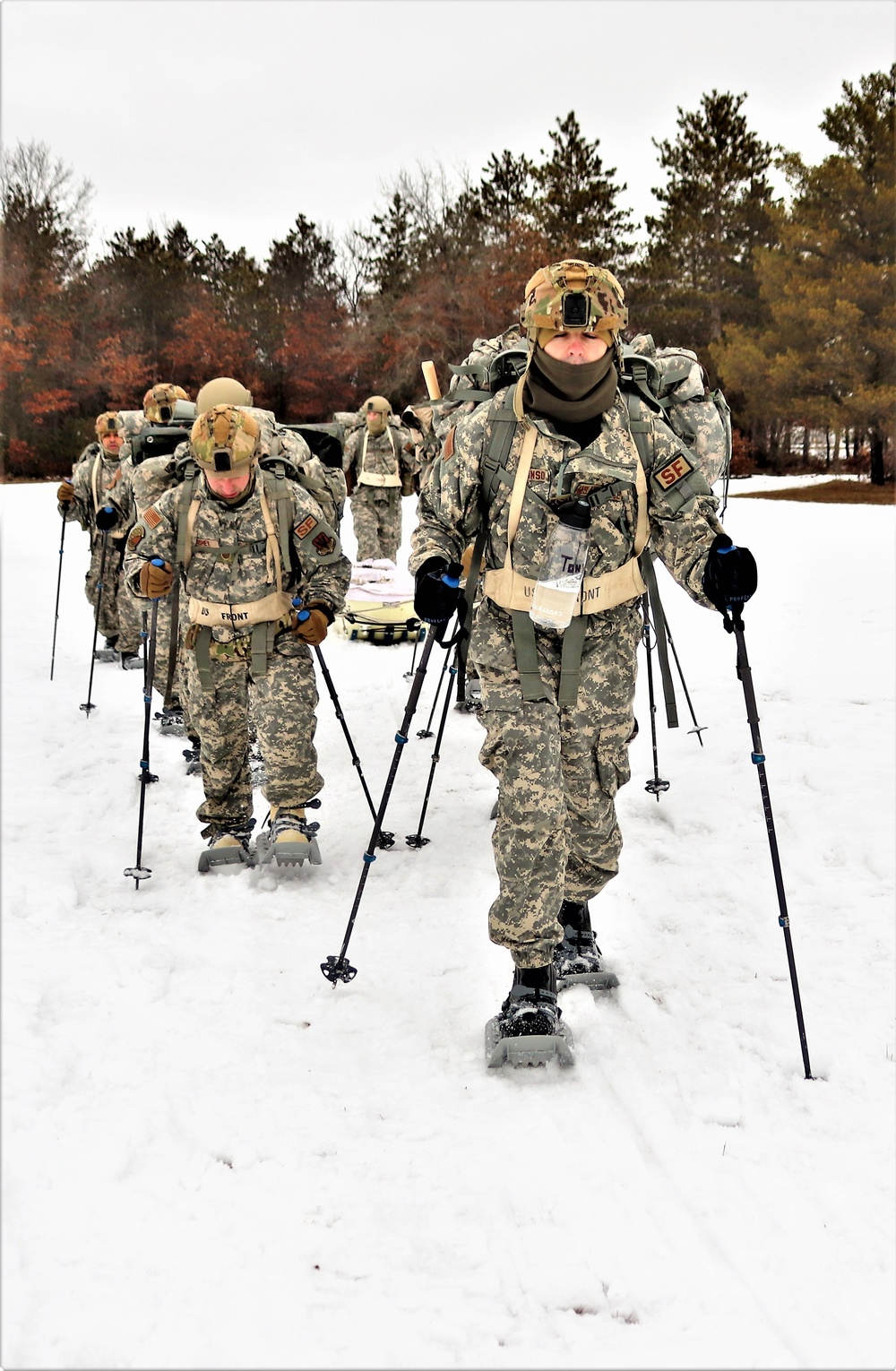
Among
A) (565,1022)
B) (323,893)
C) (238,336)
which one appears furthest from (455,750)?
(238,336)

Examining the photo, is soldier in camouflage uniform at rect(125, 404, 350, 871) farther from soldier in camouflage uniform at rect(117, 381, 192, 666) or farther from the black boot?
soldier in camouflage uniform at rect(117, 381, 192, 666)

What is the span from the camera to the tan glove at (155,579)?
5102 millimetres

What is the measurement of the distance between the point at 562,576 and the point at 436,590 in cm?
44

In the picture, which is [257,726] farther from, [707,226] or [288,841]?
[707,226]

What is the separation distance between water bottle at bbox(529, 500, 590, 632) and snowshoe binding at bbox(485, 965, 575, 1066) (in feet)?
4.28

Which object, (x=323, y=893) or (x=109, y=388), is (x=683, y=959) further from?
(x=109, y=388)

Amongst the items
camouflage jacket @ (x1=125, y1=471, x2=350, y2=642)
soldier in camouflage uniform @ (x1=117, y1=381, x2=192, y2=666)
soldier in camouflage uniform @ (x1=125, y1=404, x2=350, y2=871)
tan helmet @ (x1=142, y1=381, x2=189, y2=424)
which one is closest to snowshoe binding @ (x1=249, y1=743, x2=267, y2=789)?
soldier in camouflage uniform @ (x1=125, y1=404, x2=350, y2=871)

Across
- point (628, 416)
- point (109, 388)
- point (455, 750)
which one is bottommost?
point (455, 750)

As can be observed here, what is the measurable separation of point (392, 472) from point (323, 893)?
28.8 ft

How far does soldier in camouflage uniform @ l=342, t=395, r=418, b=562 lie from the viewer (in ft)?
42.4

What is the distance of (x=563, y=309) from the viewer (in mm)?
3369

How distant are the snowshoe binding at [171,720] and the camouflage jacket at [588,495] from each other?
4.54 meters

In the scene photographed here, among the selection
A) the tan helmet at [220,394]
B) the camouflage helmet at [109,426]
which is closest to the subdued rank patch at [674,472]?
the tan helmet at [220,394]

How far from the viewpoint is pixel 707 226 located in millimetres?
31969
